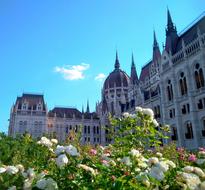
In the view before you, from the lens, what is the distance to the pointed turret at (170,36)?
37806 millimetres

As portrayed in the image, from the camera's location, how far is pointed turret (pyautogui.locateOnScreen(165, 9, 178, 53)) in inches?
1488

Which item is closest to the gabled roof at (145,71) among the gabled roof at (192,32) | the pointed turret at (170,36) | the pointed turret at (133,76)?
the pointed turret at (133,76)

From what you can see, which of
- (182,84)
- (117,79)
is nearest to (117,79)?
(117,79)

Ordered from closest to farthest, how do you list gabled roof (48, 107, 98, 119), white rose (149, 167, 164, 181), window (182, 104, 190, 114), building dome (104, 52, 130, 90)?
white rose (149, 167, 164, 181) → window (182, 104, 190, 114) → gabled roof (48, 107, 98, 119) → building dome (104, 52, 130, 90)

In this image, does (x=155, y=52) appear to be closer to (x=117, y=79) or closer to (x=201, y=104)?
(x=117, y=79)

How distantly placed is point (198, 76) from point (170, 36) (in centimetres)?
1267

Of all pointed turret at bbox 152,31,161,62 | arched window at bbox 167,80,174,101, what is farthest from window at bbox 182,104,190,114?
pointed turret at bbox 152,31,161,62

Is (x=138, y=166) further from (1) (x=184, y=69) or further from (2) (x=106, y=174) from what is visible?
(1) (x=184, y=69)

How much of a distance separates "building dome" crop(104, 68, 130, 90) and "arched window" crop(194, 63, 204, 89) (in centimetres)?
5295

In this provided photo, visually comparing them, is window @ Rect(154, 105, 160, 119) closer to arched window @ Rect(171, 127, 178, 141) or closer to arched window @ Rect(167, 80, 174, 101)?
arched window @ Rect(167, 80, 174, 101)

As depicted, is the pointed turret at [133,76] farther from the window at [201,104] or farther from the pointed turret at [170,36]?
the window at [201,104]

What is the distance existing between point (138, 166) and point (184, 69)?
102ft

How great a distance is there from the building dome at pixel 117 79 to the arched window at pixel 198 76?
5295cm

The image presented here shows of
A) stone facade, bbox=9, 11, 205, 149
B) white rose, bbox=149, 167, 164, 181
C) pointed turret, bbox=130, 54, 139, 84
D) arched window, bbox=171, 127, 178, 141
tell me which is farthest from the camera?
pointed turret, bbox=130, 54, 139, 84
